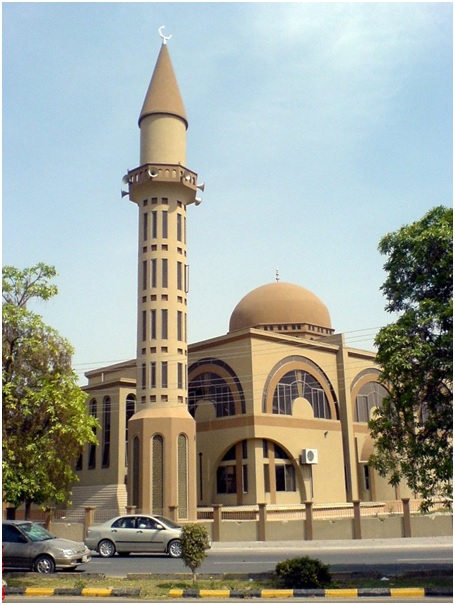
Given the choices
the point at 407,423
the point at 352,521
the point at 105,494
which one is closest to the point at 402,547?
the point at 352,521

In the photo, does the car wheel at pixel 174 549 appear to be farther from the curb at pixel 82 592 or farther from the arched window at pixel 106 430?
the arched window at pixel 106 430

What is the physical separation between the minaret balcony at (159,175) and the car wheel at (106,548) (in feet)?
60.9

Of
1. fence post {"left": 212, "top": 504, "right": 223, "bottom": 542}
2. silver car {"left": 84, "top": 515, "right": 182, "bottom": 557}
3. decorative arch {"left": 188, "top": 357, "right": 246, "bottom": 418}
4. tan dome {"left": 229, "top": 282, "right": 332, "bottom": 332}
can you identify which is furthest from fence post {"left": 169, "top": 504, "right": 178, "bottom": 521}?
tan dome {"left": 229, "top": 282, "right": 332, "bottom": 332}

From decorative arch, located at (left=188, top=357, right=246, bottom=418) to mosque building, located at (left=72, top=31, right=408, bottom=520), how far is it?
82 mm

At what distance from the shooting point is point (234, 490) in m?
37.4

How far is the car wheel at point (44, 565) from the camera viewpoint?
16.5 metres

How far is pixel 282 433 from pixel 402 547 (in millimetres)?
14240

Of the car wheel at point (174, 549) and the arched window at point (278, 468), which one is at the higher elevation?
the arched window at point (278, 468)

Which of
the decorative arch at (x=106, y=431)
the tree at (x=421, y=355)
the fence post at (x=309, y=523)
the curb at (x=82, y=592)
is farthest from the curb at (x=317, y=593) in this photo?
the decorative arch at (x=106, y=431)

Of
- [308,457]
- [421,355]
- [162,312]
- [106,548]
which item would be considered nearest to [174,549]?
[106,548]

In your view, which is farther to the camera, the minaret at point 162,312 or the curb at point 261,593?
the minaret at point 162,312

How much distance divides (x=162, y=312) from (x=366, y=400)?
678 inches

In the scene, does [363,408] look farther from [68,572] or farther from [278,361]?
[68,572]

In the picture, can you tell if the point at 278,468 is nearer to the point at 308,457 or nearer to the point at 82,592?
the point at 308,457
